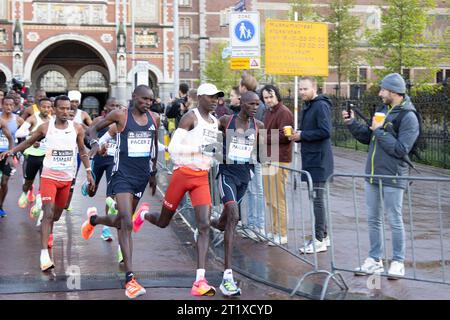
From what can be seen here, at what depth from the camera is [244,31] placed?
15.0 meters

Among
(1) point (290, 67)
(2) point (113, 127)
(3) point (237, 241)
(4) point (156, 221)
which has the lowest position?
(3) point (237, 241)

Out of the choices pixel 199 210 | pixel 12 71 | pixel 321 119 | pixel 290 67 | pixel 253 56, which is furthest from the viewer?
pixel 12 71

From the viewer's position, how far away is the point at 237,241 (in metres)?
10.3

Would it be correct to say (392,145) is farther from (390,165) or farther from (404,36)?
(404,36)

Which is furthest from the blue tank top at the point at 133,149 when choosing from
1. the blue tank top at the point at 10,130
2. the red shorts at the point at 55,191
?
the blue tank top at the point at 10,130

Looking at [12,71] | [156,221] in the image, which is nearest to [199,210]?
[156,221]

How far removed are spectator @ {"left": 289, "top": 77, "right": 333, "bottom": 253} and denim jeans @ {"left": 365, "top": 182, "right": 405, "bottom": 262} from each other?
109 centimetres

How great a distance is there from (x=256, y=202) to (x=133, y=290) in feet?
10.8

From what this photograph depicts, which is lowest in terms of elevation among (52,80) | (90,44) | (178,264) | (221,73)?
(178,264)

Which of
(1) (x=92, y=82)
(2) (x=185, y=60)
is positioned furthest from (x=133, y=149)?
(2) (x=185, y=60)
